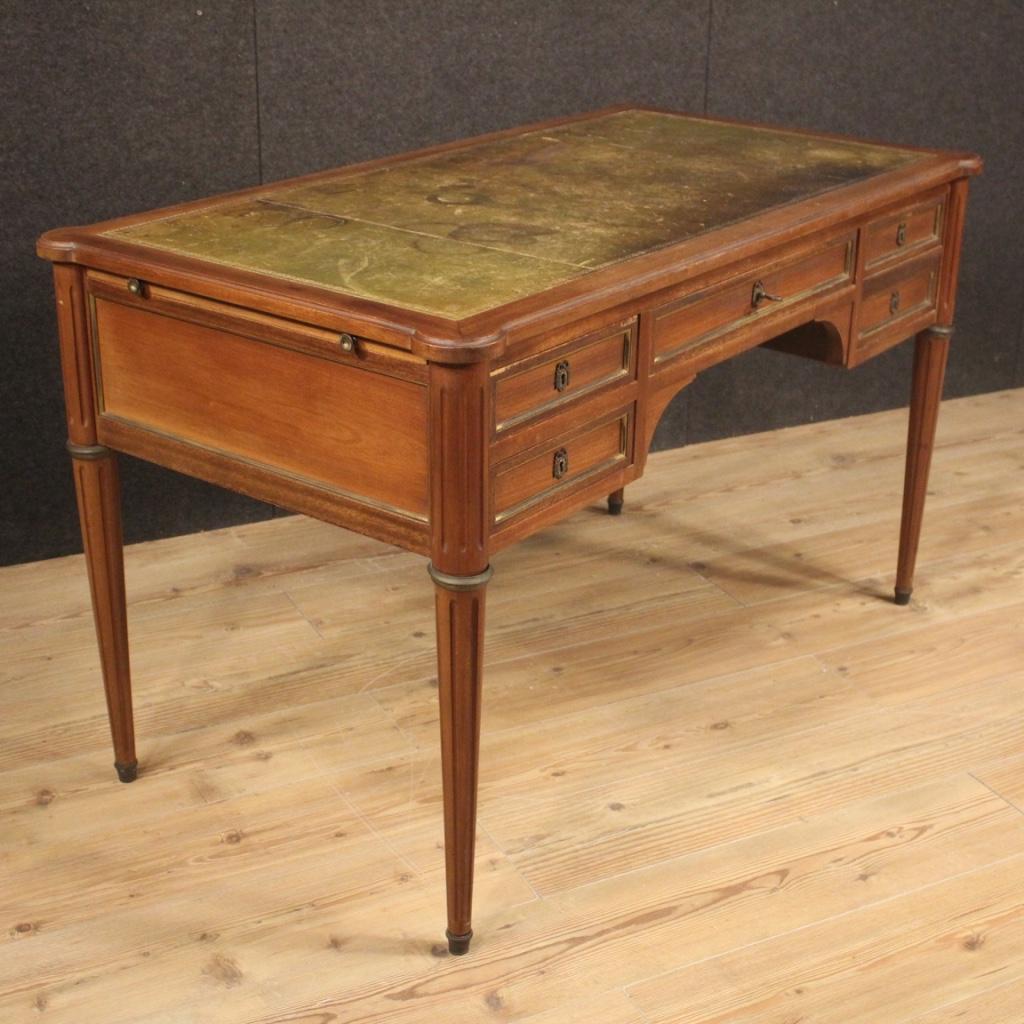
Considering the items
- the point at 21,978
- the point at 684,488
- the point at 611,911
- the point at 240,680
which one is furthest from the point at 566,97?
the point at 21,978

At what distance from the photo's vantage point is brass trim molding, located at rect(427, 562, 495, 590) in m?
1.84

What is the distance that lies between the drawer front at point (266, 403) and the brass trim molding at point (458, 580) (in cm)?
8

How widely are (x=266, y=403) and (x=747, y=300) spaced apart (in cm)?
72

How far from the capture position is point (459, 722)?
76.4 inches

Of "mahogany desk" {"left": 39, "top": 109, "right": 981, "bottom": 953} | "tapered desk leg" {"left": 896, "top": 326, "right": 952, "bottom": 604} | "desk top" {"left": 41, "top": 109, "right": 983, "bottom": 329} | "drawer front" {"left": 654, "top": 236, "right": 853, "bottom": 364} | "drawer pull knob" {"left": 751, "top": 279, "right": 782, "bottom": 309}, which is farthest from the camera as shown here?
"tapered desk leg" {"left": 896, "top": 326, "right": 952, "bottom": 604}

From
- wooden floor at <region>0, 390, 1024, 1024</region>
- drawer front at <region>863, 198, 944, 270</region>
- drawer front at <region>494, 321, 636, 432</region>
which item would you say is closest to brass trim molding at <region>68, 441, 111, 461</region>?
wooden floor at <region>0, 390, 1024, 1024</region>

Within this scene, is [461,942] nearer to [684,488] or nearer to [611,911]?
[611,911]

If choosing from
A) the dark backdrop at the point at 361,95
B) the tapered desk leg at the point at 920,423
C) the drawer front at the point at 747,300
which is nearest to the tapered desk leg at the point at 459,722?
the drawer front at the point at 747,300

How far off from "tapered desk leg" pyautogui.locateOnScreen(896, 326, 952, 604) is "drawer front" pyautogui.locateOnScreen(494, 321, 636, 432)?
95cm

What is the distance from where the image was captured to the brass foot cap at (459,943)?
6.73 feet

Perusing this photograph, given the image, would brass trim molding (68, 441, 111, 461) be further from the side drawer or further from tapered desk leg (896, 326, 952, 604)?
tapered desk leg (896, 326, 952, 604)

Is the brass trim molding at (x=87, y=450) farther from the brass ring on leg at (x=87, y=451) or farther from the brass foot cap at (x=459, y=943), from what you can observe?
the brass foot cap at (x=459, y=943)

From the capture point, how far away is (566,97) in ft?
10.9

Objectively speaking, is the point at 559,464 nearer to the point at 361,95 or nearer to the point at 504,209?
the point at 504,209
